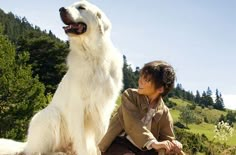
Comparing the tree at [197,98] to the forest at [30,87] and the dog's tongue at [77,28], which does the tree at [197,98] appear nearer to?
the forest at [30,87]

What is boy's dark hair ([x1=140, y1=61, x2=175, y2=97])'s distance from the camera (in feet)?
14.1

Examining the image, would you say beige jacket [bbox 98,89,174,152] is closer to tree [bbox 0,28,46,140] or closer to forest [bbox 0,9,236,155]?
forest [bbox 0,9,236,155]

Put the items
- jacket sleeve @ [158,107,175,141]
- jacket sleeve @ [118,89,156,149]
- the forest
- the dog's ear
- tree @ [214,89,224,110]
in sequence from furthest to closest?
1. tree @ [214,89,224,110]
2. the forest
3. the dog's ear
4. jacket sleeve @ [158,107,175,141]
5. jacket sleeve @ [118,89,156,149]

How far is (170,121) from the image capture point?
450 cm

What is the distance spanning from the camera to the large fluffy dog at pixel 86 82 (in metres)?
6.35

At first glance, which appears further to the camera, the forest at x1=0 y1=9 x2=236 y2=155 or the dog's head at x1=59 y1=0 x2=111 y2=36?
the forest at x1=0 y1=9 x2=236 y2=155

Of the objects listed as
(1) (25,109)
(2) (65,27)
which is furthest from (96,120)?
(1) (25,109)

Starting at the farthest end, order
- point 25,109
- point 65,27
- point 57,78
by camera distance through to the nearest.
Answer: point 57,78
point 25,109
point 65,27

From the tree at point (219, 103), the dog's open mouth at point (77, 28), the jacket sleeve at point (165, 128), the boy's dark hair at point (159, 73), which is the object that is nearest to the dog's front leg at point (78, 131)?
the dog's open mouth at point (77, 28)

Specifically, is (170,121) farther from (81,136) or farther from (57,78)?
(57,78)

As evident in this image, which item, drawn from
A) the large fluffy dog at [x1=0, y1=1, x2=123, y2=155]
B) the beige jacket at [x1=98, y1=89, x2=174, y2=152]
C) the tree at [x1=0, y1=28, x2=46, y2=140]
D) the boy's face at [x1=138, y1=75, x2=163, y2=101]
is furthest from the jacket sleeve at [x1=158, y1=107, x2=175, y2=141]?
the tree at [x1=0, y1=28, x2=46, y2=140]

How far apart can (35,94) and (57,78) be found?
14.6 m

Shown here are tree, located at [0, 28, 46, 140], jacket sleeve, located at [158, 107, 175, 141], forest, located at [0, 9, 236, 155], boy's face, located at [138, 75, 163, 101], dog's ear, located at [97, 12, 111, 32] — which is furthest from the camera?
tree, located at [0, 28, 46, 140]

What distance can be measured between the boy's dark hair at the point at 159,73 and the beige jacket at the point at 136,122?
0.72ft
